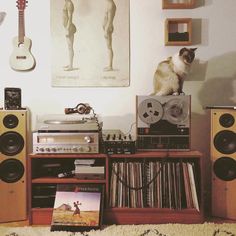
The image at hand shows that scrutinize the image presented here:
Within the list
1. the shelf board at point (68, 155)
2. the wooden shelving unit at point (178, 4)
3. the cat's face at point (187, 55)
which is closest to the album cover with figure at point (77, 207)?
the shelf board at point (68, 155)

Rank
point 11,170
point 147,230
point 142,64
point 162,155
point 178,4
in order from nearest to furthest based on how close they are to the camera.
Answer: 1. point 147,230
2. point 162,155
3. point 11,170
4. point 178,4
5. point 142,64

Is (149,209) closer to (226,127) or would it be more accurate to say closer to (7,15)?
(226,127)

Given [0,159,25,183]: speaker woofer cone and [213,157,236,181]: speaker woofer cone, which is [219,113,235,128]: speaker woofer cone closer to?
[213,157,236,181]: speaker woofer cone

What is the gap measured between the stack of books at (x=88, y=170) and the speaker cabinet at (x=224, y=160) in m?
0.75

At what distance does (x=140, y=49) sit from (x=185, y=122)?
0.73m

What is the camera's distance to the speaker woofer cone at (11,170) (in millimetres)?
2176

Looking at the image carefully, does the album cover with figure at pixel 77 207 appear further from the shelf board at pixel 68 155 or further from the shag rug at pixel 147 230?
the shelf board at pixel 68 155

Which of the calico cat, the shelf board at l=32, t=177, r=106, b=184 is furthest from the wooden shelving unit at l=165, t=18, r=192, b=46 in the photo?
the shelf board at l=32, t=177, r=106, b=184

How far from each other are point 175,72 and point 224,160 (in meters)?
0.67

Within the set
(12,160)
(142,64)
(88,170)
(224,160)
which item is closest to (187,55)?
(142,64)

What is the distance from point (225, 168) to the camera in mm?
2211

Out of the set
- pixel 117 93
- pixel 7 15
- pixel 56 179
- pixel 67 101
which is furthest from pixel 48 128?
pixel 7 15

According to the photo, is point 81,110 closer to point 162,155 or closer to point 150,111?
point 150,111

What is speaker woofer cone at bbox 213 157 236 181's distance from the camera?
85.8 inches
